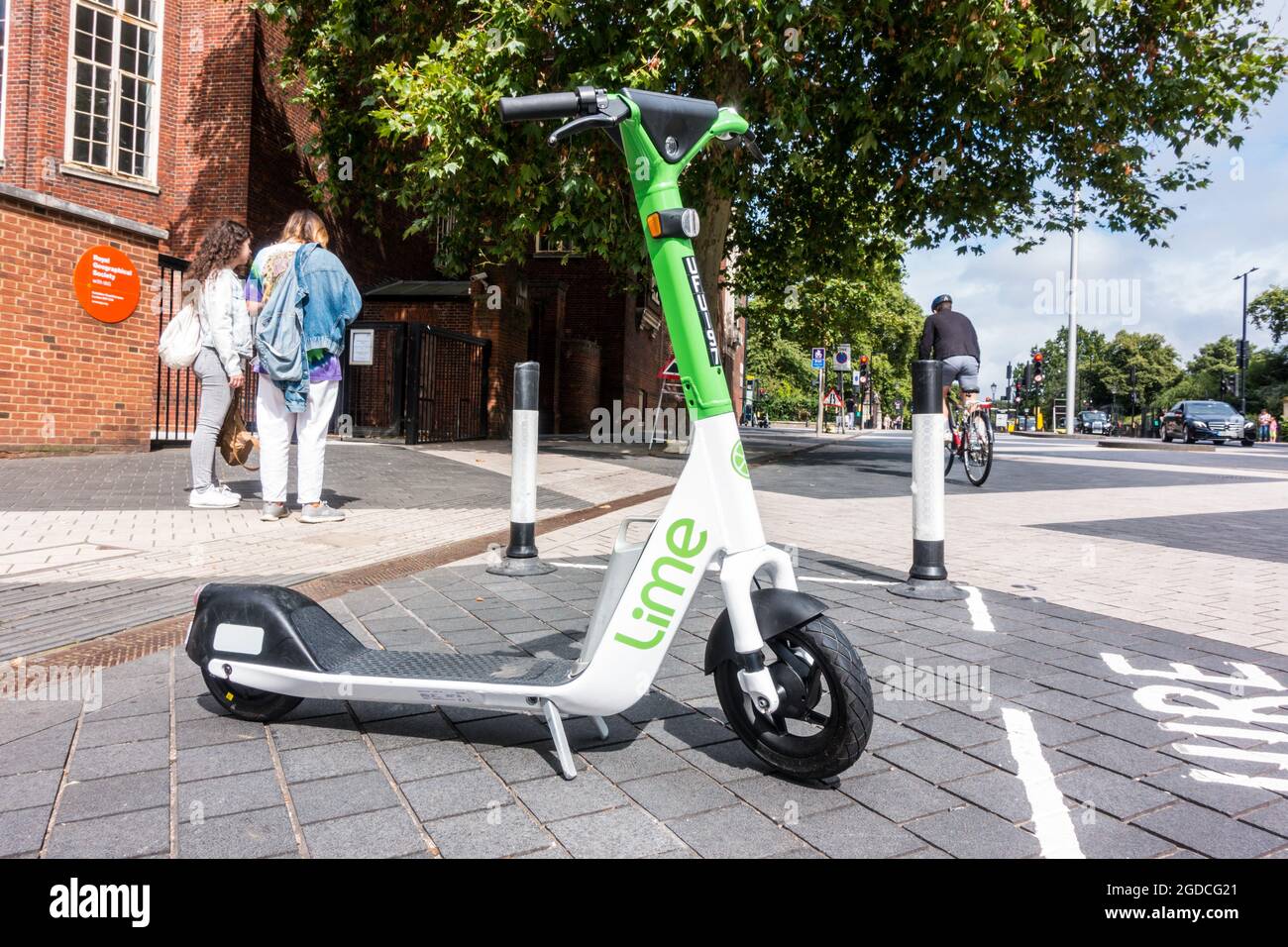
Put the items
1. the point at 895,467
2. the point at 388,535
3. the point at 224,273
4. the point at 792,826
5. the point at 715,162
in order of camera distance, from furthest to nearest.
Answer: the point at 895,467, the point at 715,162, the point at 224,273, the point at 388,535, the point at 792,826

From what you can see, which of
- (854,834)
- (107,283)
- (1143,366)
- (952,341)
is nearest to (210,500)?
(107,283)

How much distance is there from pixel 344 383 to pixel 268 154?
15.8 ft

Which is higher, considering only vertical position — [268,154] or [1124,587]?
[268,154]

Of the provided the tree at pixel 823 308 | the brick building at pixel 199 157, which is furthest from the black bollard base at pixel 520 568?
the tree at pixel 823 308

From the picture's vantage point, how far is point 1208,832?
2102mm

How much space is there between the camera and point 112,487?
786 centimetres

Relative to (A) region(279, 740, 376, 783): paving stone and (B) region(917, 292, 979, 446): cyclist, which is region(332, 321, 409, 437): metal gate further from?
(A) region(279, 740, 376, 783): paving stone

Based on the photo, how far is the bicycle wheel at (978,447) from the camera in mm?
11422

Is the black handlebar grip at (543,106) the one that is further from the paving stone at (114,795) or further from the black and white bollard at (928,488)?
the black and white bollard at (928,488)

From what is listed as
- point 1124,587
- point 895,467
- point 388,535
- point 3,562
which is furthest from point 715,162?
point 3,562

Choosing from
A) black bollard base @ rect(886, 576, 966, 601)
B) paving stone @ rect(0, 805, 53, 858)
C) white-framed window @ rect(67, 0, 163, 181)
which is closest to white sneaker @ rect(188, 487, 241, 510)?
black bollard base @ rect(886, 576, 966, 601)

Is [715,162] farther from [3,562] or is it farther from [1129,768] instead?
[1129,768]

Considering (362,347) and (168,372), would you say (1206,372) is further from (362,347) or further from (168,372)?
(168,372)

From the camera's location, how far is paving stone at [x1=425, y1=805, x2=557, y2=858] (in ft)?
6.48
